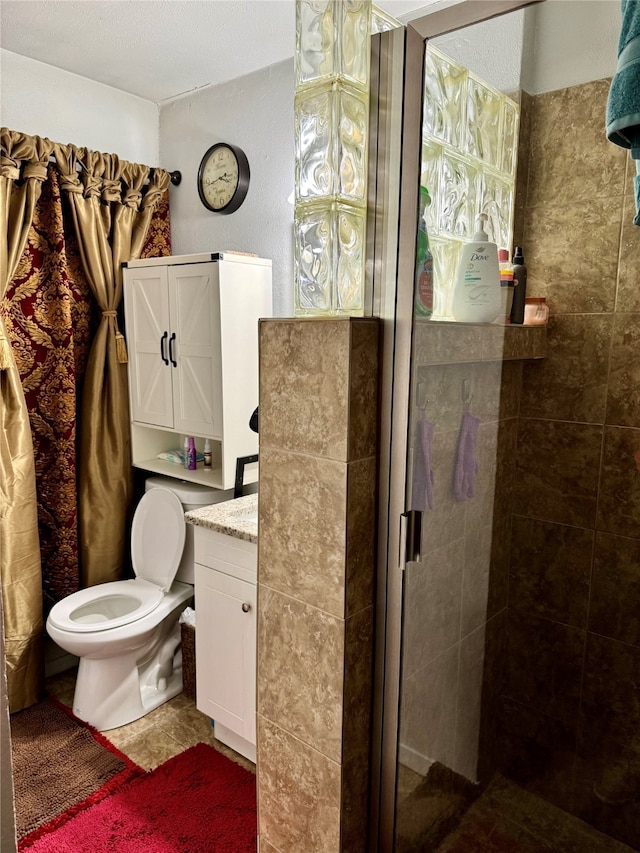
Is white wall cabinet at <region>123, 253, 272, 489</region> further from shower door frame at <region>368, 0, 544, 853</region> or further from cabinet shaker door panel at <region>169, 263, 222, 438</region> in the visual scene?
shower door frame at <region>368, 0, 544, 853</region>

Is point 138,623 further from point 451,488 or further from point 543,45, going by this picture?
point 543,45

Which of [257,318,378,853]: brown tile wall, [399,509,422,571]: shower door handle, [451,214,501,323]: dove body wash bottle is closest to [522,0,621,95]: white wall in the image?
[451,214,501,323]: dove body wash bottle

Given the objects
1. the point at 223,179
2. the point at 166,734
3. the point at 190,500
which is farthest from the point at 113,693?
the point at 223,179

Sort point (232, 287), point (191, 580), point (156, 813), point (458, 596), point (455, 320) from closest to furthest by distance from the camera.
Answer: point (455, 320), point (458, 596), point (156, 813), point (232, 287), point (191, 580)

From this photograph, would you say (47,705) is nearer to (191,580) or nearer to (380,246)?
(191,580)

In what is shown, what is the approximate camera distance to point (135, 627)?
88.0 inches

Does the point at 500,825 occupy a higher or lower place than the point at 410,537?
lower

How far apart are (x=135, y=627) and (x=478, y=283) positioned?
176cm

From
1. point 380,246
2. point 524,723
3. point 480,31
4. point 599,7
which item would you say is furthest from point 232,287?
point 524,723

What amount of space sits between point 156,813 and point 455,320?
1.74m

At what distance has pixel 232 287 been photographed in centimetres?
232

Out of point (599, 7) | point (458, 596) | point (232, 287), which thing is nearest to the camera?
point (599, 7)

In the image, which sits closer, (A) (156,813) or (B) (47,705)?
(A) (156,813)

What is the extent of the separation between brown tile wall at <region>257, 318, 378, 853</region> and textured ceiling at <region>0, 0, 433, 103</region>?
138 centimetres
